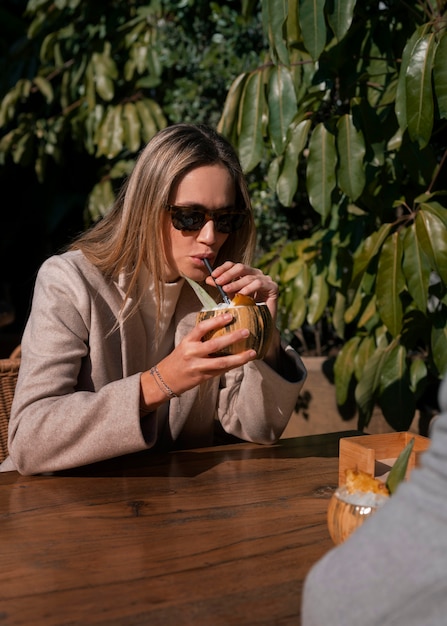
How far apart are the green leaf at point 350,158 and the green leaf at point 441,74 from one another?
36 cm

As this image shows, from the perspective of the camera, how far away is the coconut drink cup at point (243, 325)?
1.44m

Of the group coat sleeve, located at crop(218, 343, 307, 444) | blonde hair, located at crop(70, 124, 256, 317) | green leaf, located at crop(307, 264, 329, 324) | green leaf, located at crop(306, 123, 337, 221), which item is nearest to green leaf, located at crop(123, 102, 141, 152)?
green leaf, located at crop(307, 264, 329, 324)

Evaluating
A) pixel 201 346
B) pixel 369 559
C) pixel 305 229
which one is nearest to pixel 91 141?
pixel 305 229

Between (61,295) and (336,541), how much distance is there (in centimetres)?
92

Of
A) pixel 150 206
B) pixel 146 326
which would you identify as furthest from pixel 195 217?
pixel 146 326

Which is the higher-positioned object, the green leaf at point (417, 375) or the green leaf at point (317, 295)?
the green leaf at point (317, 295)

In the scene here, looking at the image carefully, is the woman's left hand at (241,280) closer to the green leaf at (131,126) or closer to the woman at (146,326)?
the woman at (146,326)

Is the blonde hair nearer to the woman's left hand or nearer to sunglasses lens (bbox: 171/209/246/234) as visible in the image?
sunglasses lens (bbox: 171/209/246/234)

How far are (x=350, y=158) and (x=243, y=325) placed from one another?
1187mm

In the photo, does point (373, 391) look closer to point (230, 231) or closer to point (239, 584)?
point (230, 231)

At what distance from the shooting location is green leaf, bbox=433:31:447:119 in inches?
81.8

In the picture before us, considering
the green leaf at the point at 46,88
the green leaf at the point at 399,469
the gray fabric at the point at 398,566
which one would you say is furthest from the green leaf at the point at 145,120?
the gray fabric at the point at 398,566

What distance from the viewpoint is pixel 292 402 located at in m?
1.86

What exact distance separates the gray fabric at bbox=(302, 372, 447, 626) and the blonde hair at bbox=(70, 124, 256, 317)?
1.22 meters
